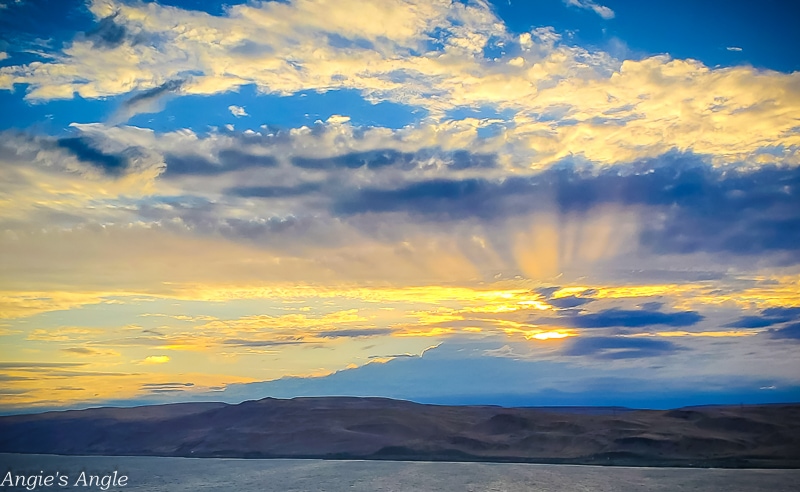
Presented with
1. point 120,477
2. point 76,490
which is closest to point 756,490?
point 76,490

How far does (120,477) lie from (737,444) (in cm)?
11555

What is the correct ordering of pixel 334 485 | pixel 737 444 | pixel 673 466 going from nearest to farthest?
pixel 334 485
pixel 673 466
pixel 737 444

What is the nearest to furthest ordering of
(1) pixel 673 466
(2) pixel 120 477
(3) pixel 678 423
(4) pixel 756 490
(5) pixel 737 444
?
(4) pixel 756 490 < (2) pixel 120 477 < (1) pixel 673 466 < (5) pixel 737 444 < (3) pixel 678 423

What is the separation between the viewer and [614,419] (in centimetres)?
16938

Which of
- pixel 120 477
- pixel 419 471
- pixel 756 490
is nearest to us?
pixel 756 490

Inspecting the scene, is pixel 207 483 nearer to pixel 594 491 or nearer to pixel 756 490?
pixel 594 491

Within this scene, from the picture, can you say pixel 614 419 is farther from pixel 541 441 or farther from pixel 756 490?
pixel 756 490

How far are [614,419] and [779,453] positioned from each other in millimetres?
39155

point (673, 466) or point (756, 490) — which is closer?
point (756, 490)

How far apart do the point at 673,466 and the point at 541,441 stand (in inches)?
1344

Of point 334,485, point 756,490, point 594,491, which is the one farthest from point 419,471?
point 756,490

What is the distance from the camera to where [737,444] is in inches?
5689

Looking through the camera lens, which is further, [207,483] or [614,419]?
[614,419]

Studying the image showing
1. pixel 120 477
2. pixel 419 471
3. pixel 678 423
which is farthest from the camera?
pixel 678 423
